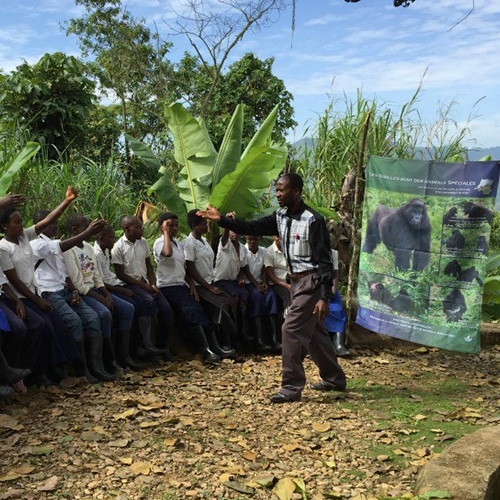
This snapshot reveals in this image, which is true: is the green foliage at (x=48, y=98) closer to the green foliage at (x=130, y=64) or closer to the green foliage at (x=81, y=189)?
the green foliage at (x=81, y=189)

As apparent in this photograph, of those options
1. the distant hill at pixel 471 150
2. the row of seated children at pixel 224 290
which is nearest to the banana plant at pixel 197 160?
the distant hill at pixel 471 150

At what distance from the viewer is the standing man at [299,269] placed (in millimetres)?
5492

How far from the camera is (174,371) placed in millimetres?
6418

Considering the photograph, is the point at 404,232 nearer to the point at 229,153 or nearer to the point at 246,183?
the point at 246,183

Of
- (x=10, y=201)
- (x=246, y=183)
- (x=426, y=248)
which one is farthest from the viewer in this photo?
(x=246, y=183)

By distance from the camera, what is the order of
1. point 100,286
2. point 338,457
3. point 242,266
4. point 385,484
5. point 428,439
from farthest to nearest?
point 242,266 < point 100,286 < point 428,439 < point 338,457 < point 385,484

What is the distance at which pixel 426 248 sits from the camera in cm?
668

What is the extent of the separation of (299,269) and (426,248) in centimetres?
172

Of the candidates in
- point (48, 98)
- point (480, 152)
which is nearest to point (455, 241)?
point (480, 152)

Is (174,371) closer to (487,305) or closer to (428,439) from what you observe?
(428,439)

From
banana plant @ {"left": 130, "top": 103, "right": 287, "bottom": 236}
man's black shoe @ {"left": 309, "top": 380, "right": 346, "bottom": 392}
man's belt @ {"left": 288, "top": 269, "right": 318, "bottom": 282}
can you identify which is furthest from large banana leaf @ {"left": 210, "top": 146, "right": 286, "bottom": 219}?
man's black shoe @ {"left": 309, "top": 380, "right": 346, "bottom": 392}

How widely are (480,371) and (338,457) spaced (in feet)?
10.6

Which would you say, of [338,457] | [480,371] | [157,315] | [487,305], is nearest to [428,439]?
[338,457]

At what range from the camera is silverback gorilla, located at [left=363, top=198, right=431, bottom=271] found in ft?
22.0
